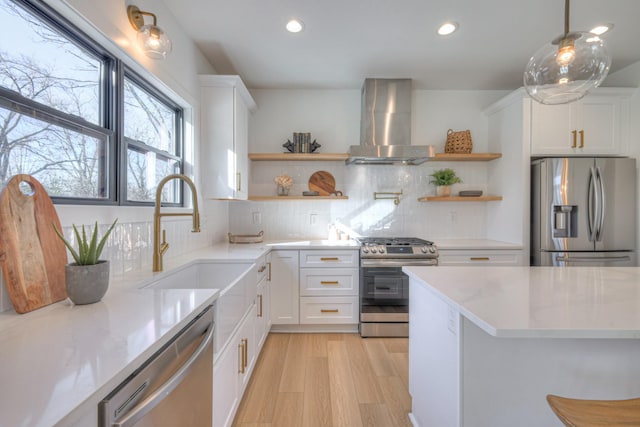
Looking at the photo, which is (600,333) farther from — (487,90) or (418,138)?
(487,90)

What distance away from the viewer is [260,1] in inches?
78.5

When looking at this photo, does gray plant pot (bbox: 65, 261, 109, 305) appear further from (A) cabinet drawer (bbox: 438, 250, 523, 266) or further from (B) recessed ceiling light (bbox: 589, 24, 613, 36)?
(B) recessed ceiling light (bbox: 589, 24, 613, 36)

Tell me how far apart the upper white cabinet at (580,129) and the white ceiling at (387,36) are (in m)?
0.43

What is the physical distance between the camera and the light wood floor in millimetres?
1759

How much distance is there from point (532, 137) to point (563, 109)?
1.36 ft

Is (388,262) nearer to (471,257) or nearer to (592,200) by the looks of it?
(471,257)

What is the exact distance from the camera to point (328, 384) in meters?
2.08

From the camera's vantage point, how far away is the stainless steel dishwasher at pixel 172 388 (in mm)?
638

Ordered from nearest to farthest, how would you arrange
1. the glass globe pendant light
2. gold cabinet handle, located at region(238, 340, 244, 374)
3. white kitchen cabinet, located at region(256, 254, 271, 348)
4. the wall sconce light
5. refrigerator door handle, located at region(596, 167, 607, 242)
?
1. the glass globe pendant light
2. the wall sconce light
3. gold cabinet handle, located at region(238, 340, 244, 374)
4. white kitchen cabinet, located at region(256, 254, 271, 348)
5. refrigerator door handle, located at region(596, 167, 607, 242)

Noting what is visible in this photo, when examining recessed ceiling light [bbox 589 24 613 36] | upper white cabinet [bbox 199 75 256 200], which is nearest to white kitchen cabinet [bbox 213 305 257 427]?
upper white cabinet [bbox 199 75 256 200]

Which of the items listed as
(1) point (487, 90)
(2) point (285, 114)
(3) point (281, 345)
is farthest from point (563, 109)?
(3) point (281, 345)

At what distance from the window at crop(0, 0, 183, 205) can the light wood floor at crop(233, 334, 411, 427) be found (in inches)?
59.8

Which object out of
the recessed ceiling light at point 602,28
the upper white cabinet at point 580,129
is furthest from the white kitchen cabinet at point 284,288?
the recessed ceiling light at point 602,28

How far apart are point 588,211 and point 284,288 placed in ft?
9.70
